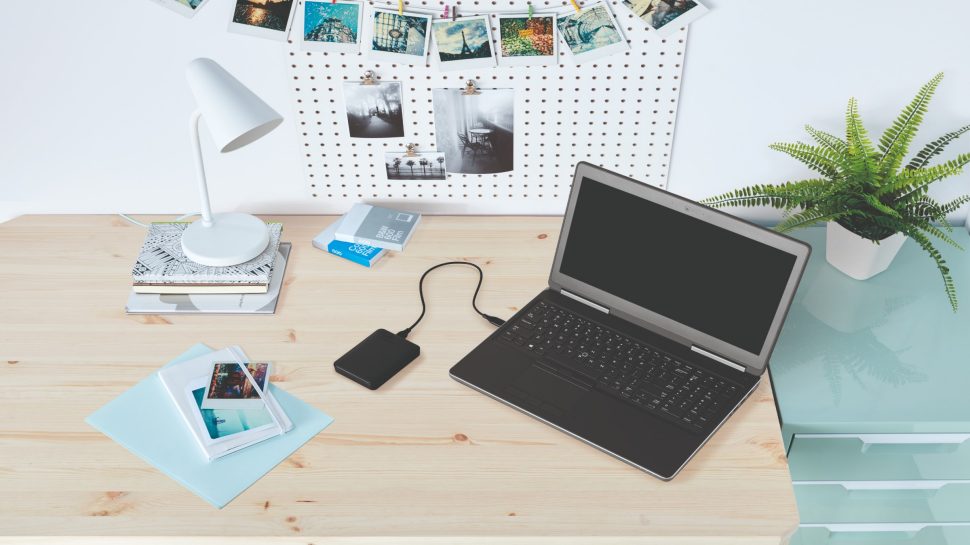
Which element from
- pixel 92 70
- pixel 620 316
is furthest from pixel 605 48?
pixel 92 70

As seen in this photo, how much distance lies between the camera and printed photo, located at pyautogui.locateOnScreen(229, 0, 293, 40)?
1299mm

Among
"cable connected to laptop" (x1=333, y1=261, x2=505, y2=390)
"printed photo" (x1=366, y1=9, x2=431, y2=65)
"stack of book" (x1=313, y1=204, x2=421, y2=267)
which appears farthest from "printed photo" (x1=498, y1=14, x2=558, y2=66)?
"cable connected to laptop" (x1=333, y1=261, x2=505, y2=390)

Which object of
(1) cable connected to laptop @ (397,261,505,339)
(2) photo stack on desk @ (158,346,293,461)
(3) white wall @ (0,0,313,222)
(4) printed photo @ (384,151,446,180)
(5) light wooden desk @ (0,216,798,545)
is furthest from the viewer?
(4) printed photo @ (384,151,446,180)

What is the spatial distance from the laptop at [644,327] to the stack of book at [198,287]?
1.18 feet

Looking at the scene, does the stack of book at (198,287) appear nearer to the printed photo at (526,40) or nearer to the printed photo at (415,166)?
the printed photo at (415,166)

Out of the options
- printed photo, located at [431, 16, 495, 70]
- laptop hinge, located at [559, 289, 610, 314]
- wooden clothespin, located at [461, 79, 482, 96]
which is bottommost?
laptop hinge, located at [559, 289, 610, 314]

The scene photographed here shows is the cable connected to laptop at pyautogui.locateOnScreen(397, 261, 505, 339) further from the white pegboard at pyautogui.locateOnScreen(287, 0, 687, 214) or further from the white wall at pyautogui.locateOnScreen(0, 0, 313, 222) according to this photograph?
the white wall at pyautogui.locateOnScreen(0, 0, 313, 222)

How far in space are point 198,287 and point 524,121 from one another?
0.60 metres

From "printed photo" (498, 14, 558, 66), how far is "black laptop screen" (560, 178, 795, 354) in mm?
266

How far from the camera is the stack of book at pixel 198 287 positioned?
4.19 feet

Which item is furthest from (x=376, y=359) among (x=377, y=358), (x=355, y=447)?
(x=355, y=447)

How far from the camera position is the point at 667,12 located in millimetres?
1283

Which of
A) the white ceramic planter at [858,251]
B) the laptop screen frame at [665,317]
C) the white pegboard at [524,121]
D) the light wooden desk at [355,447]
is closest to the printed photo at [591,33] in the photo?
the white pegboard at [524,121]

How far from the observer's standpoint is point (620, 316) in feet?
4.03
